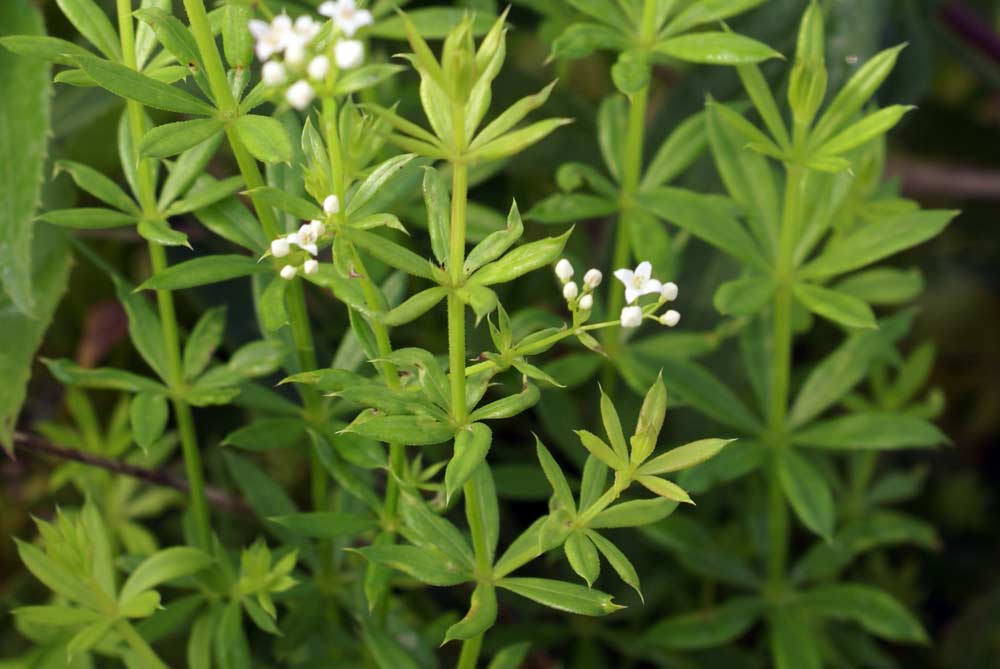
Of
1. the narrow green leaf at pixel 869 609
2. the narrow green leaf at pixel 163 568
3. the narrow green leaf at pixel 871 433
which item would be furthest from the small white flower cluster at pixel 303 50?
the narrow green leaf at pixel 869 609

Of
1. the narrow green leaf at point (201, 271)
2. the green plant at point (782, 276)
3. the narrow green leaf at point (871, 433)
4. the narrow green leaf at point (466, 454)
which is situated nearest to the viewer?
the narrow green leaf at point (466, 454)

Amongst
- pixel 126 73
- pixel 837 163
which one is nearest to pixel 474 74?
pixel 126 73

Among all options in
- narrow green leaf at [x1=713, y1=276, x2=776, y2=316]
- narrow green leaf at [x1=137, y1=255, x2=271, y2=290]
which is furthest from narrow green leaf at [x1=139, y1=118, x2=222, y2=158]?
narrow green leaf at [x1=713, y1=276, x2=776, y2=316]

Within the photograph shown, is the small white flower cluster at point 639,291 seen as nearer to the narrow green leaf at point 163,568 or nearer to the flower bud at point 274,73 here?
the flower bud at point 274,73

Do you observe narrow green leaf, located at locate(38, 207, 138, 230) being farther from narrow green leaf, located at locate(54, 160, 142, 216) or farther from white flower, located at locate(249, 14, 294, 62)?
white flower, located at locate(249, 14, 294, 62)

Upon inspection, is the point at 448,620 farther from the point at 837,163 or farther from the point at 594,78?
the point at 594,78

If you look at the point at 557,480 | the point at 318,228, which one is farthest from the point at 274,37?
the point at 557,480
